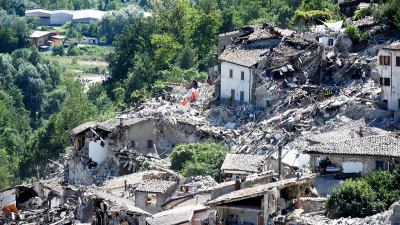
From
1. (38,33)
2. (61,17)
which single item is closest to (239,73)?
(38,33)

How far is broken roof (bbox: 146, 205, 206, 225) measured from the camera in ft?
131

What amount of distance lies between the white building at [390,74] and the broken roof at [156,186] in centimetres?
867

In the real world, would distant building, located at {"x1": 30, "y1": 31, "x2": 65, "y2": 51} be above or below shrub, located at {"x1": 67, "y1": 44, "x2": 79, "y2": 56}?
above

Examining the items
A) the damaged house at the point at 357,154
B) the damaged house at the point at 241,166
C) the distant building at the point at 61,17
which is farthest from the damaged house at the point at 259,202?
the distant building at the point at 61,17

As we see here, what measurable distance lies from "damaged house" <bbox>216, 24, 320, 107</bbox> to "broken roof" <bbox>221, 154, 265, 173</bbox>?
7.33 meters

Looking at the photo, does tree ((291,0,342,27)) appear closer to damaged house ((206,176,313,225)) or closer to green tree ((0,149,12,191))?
green tree ((0,149,12,191))

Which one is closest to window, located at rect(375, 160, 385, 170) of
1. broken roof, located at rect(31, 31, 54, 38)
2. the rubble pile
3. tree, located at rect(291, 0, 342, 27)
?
the rubble pile

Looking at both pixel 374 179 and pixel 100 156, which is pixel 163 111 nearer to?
pixel 100 156

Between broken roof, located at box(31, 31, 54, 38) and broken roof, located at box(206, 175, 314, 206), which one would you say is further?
broken roof, located at box(31, 31, 54, 38)

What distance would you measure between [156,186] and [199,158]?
6320 mm

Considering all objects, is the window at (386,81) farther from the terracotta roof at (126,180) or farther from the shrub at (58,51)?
the shrub at (58,51)

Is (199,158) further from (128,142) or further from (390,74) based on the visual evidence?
(390,74)

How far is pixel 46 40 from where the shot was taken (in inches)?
5039

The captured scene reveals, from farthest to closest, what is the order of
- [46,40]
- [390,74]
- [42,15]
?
[42,15], [46,40], [390,74]
